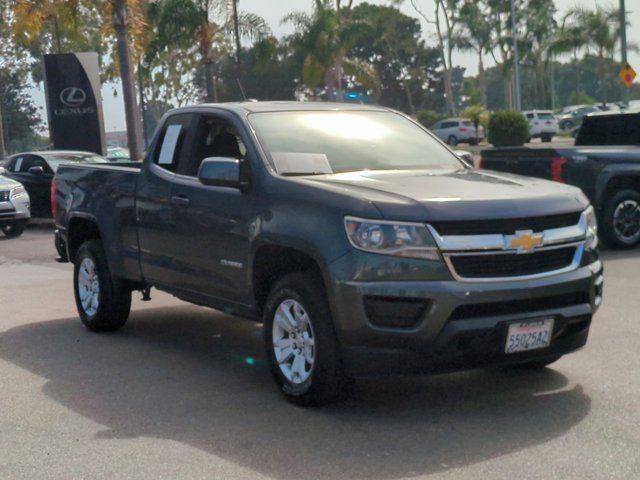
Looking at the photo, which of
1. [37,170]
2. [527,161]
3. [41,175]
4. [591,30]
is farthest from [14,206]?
[591,30]

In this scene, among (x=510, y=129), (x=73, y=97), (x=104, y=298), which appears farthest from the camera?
(x=510, y=129)

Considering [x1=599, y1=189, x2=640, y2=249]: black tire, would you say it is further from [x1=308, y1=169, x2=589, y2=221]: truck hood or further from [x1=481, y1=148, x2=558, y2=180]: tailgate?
[x1=308, y1=169, x2=589, y2=221]: truck hood

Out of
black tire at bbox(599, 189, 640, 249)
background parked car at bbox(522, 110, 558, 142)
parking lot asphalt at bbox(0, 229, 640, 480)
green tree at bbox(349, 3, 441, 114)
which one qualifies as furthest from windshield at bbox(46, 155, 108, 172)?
green tree at bbox(349, 3, 441, 114)

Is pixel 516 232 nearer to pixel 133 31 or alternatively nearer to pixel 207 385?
pixel 207 385

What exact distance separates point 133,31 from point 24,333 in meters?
20.9

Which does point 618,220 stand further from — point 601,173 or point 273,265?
point 273,265

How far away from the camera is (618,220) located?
46.7ft

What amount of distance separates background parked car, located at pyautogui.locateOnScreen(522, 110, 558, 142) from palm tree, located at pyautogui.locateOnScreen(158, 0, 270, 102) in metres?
23.3

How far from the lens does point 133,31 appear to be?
96.5 ft

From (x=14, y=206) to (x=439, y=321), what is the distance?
15.4m

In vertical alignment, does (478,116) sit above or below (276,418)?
above

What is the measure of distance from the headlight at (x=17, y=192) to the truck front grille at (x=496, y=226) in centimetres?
1539

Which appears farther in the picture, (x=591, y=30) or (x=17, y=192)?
(x=591, y=30)

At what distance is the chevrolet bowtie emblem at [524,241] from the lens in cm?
618
